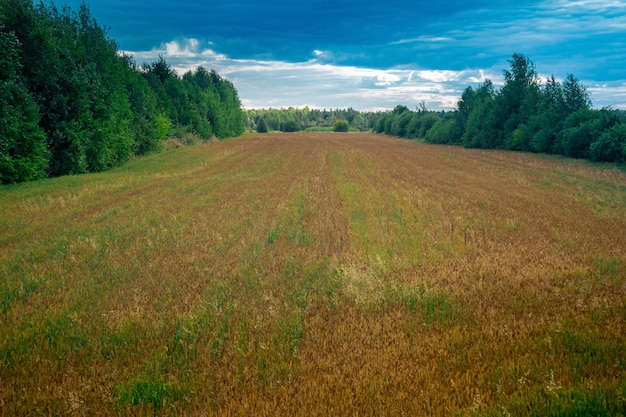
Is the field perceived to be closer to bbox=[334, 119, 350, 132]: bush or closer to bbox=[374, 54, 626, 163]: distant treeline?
bbox=[374, 54, 626, 163]: distant treeline

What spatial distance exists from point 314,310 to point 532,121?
4569 centimetres

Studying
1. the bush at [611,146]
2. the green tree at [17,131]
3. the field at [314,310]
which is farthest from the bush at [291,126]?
the field at [314,310]

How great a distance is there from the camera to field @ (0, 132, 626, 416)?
4.32m

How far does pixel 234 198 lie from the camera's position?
1684cm

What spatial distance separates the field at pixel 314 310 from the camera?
4.32 meters

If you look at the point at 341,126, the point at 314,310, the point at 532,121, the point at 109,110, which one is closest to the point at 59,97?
the point at 109,110

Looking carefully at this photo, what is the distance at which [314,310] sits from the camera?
6.61 m

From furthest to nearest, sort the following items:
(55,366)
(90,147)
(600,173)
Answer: (90,147)
(600,173)
(55,366)

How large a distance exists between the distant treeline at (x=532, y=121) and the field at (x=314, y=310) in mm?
22866

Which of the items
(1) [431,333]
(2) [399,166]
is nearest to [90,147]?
(2) [399,166]

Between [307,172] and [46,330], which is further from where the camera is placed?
[307,172]

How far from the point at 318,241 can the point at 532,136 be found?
41752mm

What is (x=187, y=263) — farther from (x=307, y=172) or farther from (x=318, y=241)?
(x=307, y=172)

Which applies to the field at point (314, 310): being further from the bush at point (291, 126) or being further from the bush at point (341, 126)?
the bush at point (291, 126)
